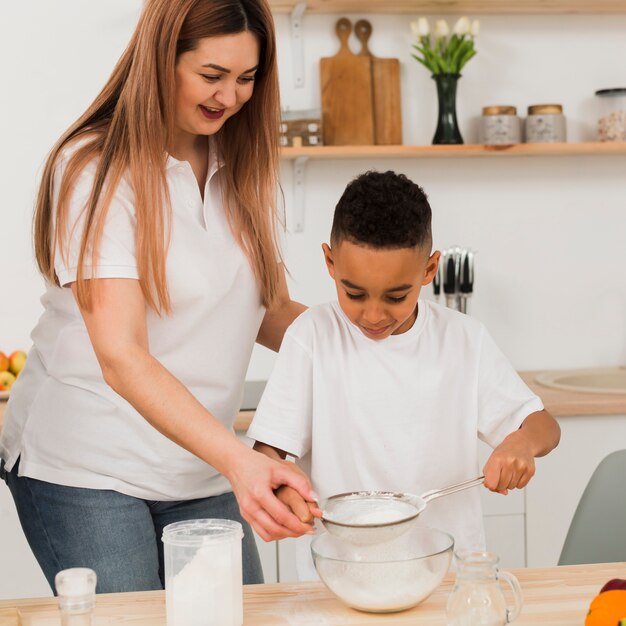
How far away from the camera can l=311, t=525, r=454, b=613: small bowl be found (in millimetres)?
1104

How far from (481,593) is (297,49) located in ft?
6.75

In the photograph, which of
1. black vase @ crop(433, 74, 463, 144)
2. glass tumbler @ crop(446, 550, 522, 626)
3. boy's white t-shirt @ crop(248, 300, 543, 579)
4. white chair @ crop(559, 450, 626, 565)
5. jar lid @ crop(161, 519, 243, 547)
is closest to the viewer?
glass tumbler @ crop(446, 550, 522, 626)

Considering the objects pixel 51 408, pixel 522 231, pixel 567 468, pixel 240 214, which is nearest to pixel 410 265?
pixel 240 214

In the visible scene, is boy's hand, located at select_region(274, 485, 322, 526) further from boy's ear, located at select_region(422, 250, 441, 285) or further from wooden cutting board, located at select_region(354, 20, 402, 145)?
wooden cutting board, located at select_region(354, 20, 402, 145)

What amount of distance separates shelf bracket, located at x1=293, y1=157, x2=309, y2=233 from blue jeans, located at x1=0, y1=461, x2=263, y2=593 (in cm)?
140

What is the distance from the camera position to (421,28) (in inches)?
105

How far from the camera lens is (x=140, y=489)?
146 centimetres

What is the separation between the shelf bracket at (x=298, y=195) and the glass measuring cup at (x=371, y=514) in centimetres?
168

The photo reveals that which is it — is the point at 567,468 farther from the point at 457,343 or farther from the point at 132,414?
the point at 132,414

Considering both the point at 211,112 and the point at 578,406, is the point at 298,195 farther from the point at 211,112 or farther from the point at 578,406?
the point at 211,112

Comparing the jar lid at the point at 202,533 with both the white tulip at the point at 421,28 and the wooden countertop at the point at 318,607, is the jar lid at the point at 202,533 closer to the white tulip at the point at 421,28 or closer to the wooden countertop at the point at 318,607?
the wooden countertop at the point at 318,607

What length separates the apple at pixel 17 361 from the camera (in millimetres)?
2623

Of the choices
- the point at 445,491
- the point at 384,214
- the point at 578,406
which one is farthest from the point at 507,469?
the point at 578,406

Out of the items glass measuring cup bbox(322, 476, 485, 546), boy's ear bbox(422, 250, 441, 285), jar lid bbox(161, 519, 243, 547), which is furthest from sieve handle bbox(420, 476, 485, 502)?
boy's ear bbox(422, 250, 441, 285)
